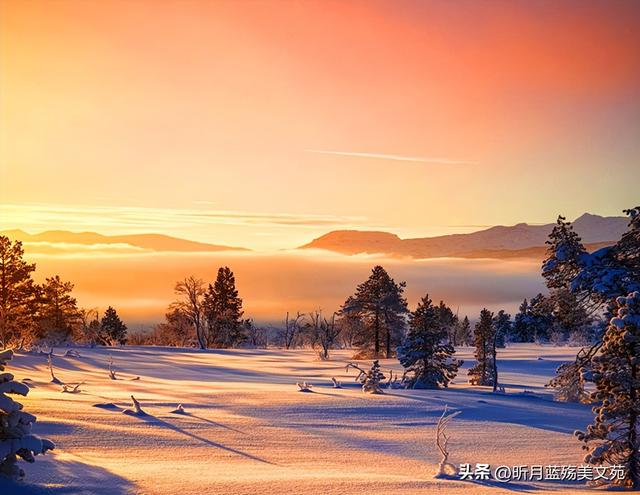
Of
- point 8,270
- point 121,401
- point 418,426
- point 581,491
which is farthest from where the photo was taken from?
point 8,270

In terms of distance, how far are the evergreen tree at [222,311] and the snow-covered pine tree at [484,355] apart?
41.7 metres

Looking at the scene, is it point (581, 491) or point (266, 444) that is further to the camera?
point (266, 444)

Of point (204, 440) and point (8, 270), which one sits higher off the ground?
point (8, 270)

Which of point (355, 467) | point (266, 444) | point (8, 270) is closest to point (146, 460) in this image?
A: point (266, 444)

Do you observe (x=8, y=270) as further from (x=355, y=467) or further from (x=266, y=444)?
(x=355, y=467)

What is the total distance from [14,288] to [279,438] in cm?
3351

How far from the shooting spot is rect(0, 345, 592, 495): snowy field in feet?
34.6

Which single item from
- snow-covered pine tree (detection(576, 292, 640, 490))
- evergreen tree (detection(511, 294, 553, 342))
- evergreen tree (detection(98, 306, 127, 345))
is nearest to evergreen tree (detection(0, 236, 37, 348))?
evergreen tree (detection(98, 306, 127, 345))

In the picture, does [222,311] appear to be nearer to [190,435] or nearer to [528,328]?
[528,328]

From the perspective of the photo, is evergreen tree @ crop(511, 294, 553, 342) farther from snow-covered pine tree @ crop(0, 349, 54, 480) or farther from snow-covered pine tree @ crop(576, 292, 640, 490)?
snow-covered pine tree @ crop(0, 349, 54, 480)

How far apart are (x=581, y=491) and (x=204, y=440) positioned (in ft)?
28.5

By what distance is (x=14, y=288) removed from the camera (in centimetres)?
4194

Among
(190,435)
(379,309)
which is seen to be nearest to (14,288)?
(379,309)

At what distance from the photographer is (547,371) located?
41.3 meters
